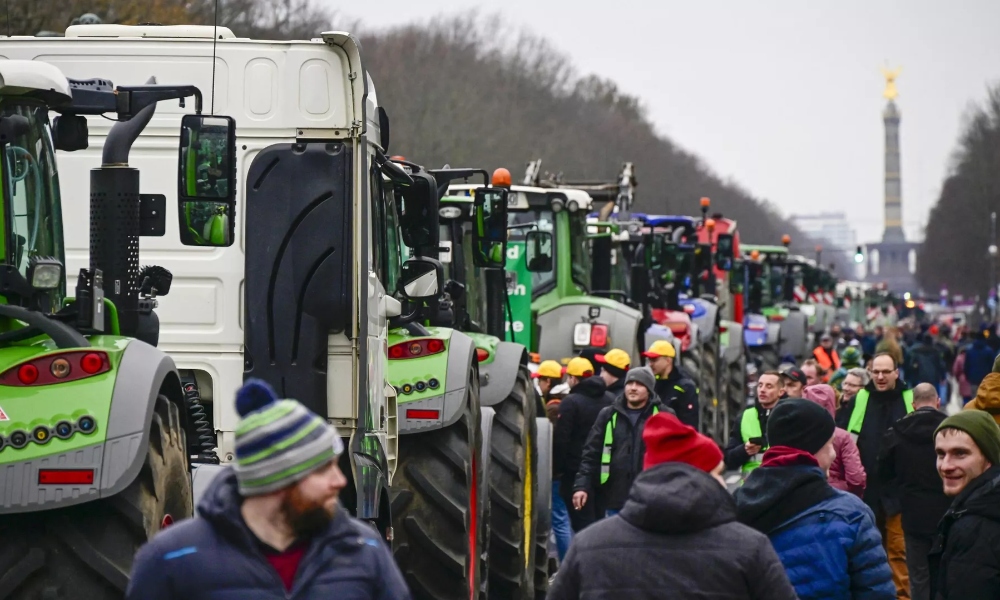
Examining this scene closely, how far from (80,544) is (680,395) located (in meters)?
10.1

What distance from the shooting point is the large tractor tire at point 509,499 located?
11.0 m

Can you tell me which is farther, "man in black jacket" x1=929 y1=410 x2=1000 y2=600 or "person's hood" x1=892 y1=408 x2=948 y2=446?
"person's hood" x1=892 y1=408 x2=948 y2=446

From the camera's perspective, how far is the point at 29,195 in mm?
6441

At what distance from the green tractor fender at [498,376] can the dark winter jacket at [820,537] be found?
5.01 meters

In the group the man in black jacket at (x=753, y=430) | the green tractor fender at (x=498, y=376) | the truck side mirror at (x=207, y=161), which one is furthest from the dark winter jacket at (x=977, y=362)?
the truck side mirror at (x=207, y=161)

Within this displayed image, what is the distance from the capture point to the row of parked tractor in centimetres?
573

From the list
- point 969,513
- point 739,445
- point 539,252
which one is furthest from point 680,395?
point 969,513

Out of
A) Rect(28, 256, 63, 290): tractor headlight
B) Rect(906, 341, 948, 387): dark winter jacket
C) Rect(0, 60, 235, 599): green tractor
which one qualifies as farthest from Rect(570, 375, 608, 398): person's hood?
Rect(906, 341, 948, 387): dark winter jacket

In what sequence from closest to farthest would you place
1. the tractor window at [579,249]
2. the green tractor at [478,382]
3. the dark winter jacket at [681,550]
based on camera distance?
the dark winter jacket at [681,550] → the green tractor at [478,382] → the tractor window at [579,249]

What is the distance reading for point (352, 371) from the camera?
8.59m

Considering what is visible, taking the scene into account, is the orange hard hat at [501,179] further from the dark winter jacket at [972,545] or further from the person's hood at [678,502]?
the person's hood at [678,502]

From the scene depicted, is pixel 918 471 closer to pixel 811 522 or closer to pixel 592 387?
pixel 592 387

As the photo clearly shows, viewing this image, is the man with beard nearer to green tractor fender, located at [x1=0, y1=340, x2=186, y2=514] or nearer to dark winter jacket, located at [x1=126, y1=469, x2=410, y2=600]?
dark winter jacket, located at [x1=126, y1=469, x2=410, y2=600]

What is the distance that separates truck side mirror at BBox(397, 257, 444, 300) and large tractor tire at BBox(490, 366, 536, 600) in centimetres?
142
